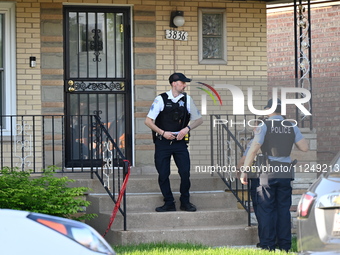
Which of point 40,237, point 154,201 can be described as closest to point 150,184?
point 154,201

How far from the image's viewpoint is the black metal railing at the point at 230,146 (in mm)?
10984

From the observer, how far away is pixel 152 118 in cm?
1026

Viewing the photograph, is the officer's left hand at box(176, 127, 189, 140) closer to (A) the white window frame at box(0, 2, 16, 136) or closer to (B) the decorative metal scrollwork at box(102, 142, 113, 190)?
(B) the decorative metal scrollwork at box(102, 142, 113, 190)

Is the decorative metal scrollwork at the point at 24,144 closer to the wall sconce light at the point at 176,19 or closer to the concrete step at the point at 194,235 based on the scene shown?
the concrete step at the point at 194,235

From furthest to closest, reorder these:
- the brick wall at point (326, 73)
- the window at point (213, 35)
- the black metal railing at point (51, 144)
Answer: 1. the brick wall at point (326, 73)
2. the window at point (213, 35)
3. the black metal railing at point (51, 144)

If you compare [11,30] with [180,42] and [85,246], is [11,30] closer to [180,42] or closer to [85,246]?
[180,42]

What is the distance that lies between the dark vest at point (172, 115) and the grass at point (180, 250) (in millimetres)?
1648

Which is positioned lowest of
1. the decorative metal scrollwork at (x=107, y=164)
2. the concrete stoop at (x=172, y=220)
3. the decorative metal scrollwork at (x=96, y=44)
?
the concrete stoop at (x=172, y=220)

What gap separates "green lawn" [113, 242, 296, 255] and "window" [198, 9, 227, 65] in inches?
152

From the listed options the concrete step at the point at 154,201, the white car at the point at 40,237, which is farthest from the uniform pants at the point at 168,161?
the white car at the point at 40,237

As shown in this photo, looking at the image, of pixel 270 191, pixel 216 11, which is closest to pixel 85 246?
pixel 270 191

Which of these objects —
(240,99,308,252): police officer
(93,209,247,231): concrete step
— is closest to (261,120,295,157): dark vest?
(240,99,308,252): police officer

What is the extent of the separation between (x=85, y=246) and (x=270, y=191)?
4350mm

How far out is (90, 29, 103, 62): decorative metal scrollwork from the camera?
1210cm
